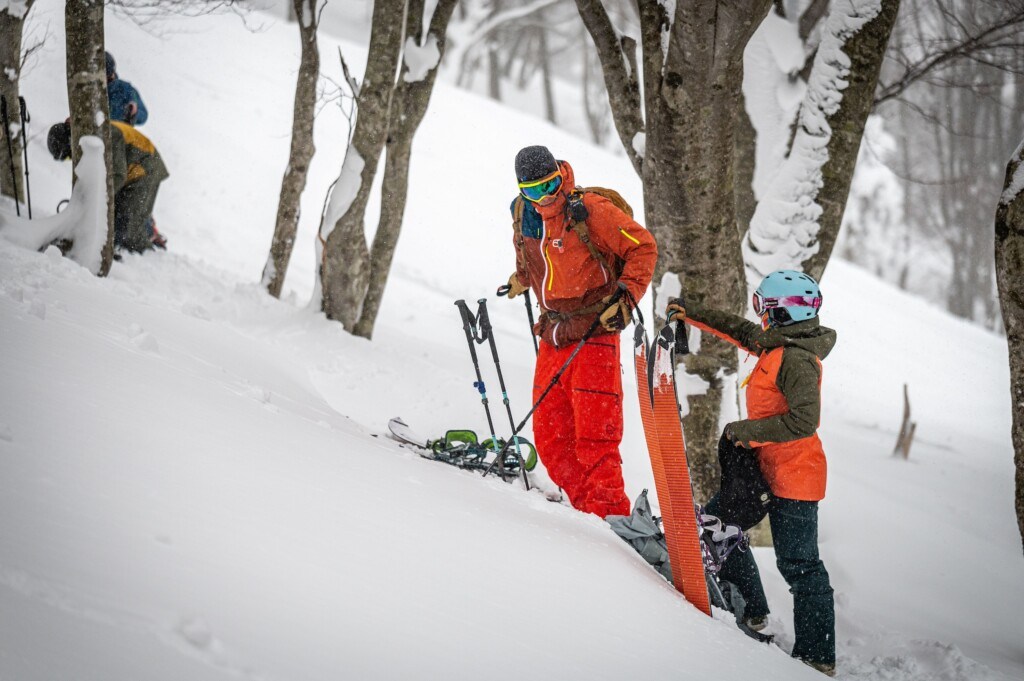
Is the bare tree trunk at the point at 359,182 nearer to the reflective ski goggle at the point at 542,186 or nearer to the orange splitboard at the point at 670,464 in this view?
the reflective ski goggle at the point at 542,186

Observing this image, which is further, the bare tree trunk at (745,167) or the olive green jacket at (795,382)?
the bare tree trunk at (745,167)

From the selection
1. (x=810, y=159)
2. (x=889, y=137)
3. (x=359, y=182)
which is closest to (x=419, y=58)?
(x=359, y=182)

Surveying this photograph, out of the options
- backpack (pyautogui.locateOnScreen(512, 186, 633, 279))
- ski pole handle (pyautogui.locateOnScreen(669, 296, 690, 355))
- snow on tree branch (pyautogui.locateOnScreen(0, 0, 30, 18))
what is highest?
backpack (pyautogui.locateOnScreen(512, 186, 633, 279))

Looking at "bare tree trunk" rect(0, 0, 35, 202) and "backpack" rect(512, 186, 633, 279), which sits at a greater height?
"backpack" rect(512, 186, 633, 279)

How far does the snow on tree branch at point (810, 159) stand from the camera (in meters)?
5.09

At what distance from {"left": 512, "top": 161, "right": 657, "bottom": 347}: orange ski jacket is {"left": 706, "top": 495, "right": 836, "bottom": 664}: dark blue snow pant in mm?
1312

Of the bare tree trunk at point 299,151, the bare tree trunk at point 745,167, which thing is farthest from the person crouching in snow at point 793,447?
the bare tree trunk at point 299,151

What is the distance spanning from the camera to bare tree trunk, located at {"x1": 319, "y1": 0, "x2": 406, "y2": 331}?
21.9 feet

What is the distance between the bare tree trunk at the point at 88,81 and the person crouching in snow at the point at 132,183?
5.26 feet

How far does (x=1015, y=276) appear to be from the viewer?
3.73 meters

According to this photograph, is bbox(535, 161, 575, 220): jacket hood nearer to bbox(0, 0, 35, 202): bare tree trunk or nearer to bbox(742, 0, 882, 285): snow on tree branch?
bbox(742, 0, 882, 285): snow on tree branch

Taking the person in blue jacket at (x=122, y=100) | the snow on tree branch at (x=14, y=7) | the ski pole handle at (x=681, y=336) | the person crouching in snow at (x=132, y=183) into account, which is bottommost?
the person crouching in snow at (x=132, y=183)

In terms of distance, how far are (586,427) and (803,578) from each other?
1281 millimetres

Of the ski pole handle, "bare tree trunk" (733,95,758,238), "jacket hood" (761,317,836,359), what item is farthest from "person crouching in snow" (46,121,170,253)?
"jacket hood" (761,317,836,359)
